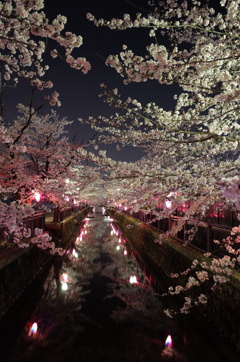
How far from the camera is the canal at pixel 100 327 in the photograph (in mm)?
5375

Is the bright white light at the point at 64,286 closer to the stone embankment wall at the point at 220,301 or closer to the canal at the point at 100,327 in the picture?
the canal at the point at 100,327

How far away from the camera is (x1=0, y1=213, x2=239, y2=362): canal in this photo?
5.38 metres

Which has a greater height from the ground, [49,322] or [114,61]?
[114,61]

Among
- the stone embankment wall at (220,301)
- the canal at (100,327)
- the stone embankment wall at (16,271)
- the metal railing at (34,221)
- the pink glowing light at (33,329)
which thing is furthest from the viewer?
the metal railing at (34,221)

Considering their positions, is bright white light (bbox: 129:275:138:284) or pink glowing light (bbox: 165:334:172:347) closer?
pink glowing light (bbox: 165:334:172:347)

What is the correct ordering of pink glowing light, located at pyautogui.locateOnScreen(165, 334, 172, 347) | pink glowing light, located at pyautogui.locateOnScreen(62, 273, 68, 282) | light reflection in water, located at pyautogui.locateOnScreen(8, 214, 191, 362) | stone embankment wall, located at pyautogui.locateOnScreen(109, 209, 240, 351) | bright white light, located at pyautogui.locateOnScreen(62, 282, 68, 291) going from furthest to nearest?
pink glowing light, located at pyautogui.locateOnScreen(62, 273, 68, 282) < bright white light, located at pyautogui.locateOnScreen(62, 282, 68, 291) < pink glowing light, located at pyautogui.locateOnScreen(165, 334, 172, 347) < light reflection in water, located at pyautogui.locateOnScreen(8, 214, 191, 362) < stone embankment wall, located at pyautogui.locateOnScreen(109, 209, 240, 351)

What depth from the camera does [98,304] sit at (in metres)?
8.31

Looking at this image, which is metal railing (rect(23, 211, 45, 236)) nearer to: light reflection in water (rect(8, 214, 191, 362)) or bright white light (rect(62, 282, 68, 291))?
light reflection in water (rect(8, 214, 191, 362))

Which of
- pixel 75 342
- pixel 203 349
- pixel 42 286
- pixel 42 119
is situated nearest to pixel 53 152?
pixel 42 119

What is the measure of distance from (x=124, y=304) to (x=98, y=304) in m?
0.87

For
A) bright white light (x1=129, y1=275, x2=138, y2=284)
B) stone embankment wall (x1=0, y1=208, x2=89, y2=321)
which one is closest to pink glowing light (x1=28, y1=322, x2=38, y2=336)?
stone embankment wall (x1=0, y1=208, x2=89, y2=321)

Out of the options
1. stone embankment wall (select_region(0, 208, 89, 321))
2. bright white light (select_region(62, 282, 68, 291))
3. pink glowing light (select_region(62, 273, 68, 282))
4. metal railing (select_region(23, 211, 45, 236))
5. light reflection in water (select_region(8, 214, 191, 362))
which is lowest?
pink glowing light (select_region(62, 273, 68, 282))

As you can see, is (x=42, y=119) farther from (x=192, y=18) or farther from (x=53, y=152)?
(x=192, y=18)

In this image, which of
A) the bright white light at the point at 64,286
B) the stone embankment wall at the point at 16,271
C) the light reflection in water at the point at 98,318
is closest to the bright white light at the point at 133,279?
the light reflection in water at the point at 98,318
